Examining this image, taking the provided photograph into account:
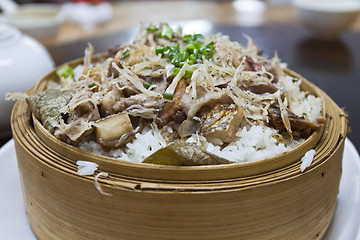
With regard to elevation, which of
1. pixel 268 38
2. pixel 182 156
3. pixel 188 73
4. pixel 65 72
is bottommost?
pixel 268 38

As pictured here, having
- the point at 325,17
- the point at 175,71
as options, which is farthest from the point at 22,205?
the point at 325,17

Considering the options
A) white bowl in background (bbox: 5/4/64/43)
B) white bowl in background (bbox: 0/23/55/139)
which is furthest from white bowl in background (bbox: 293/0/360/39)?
white bowl in background (bbox: 0/23/55/139)

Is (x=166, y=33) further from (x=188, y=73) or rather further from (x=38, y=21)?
(x=38, y=21)

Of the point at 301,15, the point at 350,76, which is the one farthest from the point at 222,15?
the point at 350,76

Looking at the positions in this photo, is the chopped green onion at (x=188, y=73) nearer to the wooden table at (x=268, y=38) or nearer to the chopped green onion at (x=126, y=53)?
the chopped green onion at (x=126, y=53)

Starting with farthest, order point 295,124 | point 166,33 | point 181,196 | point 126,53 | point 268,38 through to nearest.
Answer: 1. point 268,38
2. point 166,33
3. point 126,53
4. point 295,124
5. point 181,196

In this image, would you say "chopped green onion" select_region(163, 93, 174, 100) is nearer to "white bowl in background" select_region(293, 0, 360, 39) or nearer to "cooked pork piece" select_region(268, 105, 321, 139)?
"cooked pork piece" select_region(268, 105, 321, 139)
